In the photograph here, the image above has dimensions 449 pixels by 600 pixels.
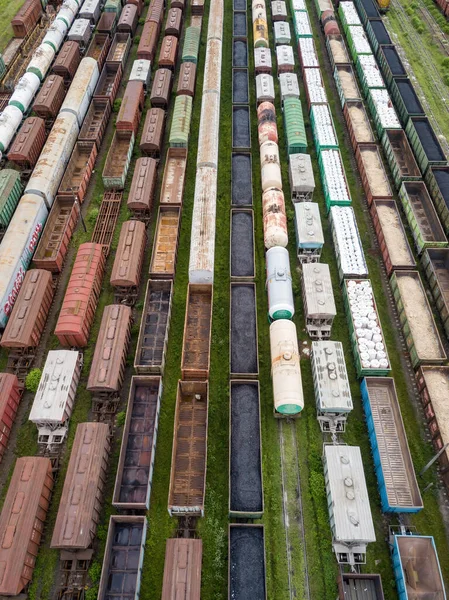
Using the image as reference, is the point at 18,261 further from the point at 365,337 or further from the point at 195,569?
the point at 365,337

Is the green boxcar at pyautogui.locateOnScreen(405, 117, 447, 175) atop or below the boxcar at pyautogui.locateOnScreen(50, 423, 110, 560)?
atop

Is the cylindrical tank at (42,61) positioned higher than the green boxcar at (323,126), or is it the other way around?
the cylindrical tank at (42,61)

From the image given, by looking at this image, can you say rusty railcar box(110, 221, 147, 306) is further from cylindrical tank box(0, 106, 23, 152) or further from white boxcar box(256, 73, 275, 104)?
white boxcar box(256, 73, 275, 104)

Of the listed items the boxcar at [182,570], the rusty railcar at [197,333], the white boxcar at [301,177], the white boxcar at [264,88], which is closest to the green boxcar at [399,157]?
the white boxcar at [301,177]

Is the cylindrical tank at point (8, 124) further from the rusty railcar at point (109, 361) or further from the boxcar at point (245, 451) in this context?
the boxcar at point (245, 451)

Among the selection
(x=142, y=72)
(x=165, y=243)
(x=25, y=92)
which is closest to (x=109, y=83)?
(x=142, y=72)

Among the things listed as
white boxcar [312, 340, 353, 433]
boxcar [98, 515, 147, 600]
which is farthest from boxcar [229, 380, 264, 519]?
boxcar [98, 515, 147, 600]

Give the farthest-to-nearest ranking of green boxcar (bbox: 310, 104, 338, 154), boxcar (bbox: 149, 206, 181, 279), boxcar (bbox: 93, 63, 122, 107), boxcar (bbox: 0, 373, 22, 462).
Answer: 1. boxcar (bbox: 93, 63, 122, 107)
2. green boxcar (bbox: 310, 104, 338, 154)
3. boxcar (bbox: 149, 206, 181, 279)
4. boxcar (bbox: 0, 373, 22, 462)
